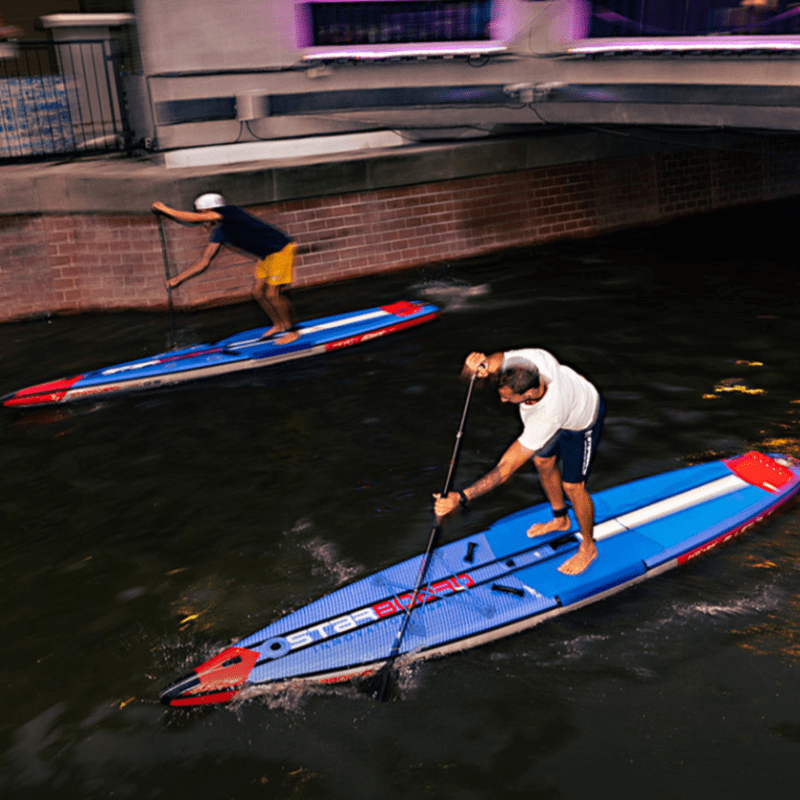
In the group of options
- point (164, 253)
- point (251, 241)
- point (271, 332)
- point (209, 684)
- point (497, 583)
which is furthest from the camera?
point (164, 253)

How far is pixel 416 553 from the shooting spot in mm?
6945

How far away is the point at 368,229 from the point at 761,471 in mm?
8916

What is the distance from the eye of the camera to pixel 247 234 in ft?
36.7

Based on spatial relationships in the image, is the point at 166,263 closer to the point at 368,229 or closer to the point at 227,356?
the point at 227,356

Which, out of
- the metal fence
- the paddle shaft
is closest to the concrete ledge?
the paddle shaft

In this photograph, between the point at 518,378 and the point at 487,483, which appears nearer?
the point at 518,378

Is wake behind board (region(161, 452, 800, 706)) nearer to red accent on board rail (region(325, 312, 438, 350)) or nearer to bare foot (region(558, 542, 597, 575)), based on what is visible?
bare foot (region(558, 542, 597, 575))

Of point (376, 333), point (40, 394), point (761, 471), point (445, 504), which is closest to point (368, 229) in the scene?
point (376, 333)

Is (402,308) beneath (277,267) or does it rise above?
beneath

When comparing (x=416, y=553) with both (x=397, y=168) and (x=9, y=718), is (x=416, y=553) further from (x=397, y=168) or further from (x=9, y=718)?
(x=397, y=168)

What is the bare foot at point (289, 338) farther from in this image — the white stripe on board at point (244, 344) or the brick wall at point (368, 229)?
the brick wall at point (368, 229)

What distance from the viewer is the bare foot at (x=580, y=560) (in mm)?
6348

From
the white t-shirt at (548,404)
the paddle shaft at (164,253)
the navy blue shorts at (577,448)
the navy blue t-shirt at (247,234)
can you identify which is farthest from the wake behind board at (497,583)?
the paddle shaft at (164,253)

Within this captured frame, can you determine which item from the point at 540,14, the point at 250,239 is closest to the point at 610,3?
the point at 540,14
